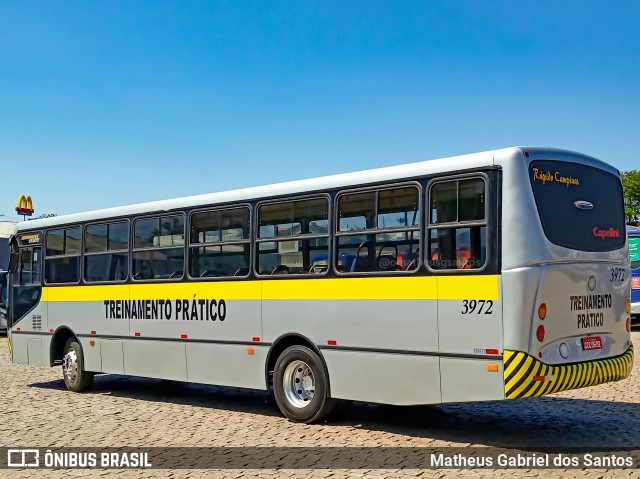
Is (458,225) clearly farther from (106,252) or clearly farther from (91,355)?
(91,355)

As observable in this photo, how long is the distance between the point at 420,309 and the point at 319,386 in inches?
76.8

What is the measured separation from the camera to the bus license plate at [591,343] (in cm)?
876

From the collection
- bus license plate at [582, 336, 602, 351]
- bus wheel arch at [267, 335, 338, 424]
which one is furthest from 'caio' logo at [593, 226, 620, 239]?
bus wheel arch at [267, 335, 338, 424]

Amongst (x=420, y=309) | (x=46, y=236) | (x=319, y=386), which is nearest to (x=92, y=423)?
(x=319, y=386)

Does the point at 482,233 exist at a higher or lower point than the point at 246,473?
higher

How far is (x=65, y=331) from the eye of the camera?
583 inches

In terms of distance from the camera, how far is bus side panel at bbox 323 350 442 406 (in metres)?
8.85

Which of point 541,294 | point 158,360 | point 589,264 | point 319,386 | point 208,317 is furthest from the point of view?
point 158,360

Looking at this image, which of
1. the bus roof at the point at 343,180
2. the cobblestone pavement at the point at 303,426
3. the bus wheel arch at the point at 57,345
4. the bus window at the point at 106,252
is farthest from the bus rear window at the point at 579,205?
the bus wheel arch at the point at 57,345

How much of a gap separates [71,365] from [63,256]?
2.04m

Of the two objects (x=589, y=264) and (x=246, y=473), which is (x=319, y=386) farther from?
(x=589, y=264)

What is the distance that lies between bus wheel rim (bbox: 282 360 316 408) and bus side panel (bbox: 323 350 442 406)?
498mm

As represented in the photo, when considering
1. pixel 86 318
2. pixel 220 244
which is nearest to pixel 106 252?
pixel 86 318

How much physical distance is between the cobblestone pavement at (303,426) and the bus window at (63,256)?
2260 mm
